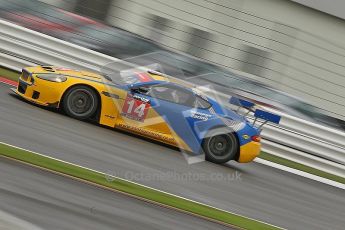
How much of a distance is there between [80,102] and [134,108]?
0.90 metres

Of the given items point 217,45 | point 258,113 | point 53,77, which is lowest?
point 53,77

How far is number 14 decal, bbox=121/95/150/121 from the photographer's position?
42.3 feet

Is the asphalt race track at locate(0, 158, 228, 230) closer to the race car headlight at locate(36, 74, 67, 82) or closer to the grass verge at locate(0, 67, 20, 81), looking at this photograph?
the race car headlight at locate(36, 74, 67, 82)

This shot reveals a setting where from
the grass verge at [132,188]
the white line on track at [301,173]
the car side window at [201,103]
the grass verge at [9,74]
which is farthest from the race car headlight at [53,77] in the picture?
the white line on track at [301,173]

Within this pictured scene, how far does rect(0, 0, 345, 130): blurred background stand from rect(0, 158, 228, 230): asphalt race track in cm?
689

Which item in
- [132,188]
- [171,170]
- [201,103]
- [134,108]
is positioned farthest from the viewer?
[201,103]

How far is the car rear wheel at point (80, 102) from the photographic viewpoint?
501 inches

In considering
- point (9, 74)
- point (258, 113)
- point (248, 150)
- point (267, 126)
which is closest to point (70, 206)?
point (258, 113)

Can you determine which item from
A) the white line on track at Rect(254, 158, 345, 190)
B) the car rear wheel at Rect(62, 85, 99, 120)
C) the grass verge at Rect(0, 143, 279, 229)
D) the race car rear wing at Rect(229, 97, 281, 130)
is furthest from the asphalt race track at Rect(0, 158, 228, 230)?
the white line on track at Rect(254, 158, 345, 190)

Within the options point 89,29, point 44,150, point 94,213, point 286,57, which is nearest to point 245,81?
point 286,57

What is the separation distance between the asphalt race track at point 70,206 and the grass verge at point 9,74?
6199 mm

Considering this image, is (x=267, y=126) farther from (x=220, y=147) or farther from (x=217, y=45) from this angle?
(x=220, y=147)

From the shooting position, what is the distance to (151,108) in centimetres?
1298

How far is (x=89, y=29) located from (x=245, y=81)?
11.3 ft
